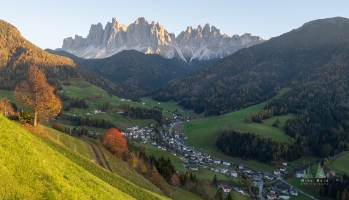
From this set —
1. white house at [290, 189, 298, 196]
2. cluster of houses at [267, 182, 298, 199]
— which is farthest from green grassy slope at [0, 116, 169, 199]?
white house at [290, 189, 298, 196]

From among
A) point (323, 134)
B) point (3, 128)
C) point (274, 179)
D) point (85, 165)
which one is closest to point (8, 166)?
point (3, 128)

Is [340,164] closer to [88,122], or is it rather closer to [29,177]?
[88,122]

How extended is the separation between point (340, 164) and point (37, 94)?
15607 centimetres

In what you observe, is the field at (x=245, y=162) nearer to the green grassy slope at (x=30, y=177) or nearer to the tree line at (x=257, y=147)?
the tree line at (x=257, y=147)

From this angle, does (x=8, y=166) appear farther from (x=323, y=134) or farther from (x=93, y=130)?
(x=323, y=134)

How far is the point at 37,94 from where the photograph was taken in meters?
56.9

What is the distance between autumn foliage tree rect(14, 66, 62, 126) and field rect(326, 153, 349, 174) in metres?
144

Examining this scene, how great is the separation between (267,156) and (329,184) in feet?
156

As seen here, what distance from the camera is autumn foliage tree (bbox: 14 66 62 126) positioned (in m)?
55.3

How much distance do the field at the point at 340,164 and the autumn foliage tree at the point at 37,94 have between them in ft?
472

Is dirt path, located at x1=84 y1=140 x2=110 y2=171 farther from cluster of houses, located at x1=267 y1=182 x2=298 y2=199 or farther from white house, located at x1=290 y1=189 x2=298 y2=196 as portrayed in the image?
white house, located at x1=290 y1=189 x2=298 y2=196

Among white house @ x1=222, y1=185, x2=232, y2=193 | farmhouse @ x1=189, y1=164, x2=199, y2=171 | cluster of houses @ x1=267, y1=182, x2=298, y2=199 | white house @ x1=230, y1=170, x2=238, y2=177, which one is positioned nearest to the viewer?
white house @ x1=222, y1=185, x2=232, y2=193

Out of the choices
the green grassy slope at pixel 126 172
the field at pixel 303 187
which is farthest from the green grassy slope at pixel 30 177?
the field at pixel 303 187

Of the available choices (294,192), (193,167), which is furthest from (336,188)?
(193,167)
